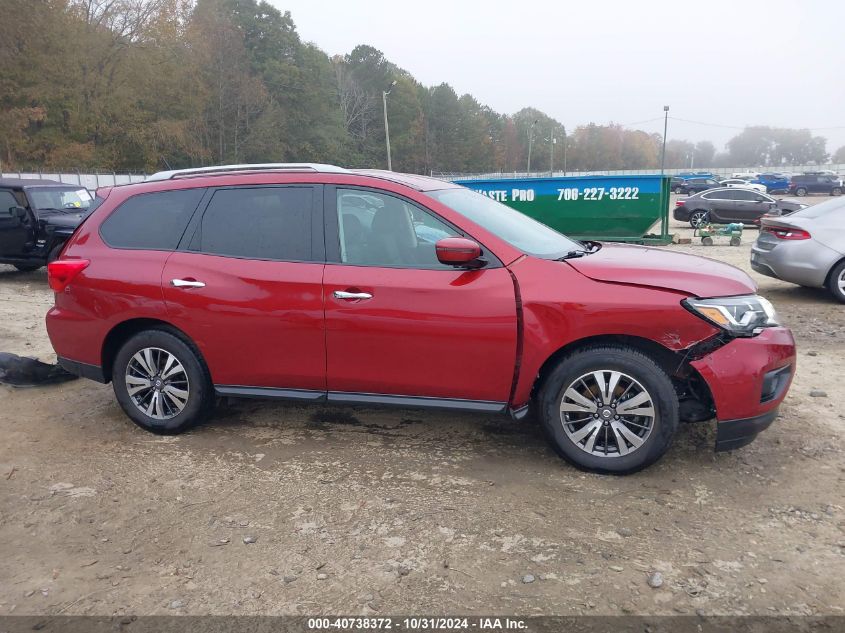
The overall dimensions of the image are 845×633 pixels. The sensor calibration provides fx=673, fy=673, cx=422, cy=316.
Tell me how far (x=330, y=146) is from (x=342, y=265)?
71.3 meters

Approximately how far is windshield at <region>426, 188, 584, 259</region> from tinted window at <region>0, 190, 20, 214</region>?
32.8 feet

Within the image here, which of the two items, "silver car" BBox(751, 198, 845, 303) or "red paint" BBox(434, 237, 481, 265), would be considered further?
"silver car" BBox(751, 198, 845, 303)

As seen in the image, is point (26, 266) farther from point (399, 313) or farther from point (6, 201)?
point (399, 313)

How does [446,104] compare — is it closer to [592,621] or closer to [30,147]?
[30,147]

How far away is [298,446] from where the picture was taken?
4500 millimetres

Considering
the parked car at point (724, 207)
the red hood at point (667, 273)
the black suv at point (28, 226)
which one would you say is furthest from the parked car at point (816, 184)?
the red hood at point (667, 273)

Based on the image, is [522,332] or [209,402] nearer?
[522,332]

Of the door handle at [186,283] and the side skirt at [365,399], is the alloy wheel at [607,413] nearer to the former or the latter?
the side skirt at [365,399]

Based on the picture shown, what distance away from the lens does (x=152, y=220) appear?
4.75 metres

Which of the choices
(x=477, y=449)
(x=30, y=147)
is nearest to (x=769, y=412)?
(x=477, y=449)

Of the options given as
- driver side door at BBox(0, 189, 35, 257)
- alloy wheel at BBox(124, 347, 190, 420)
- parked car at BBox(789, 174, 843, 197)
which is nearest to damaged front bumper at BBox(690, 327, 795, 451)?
alloy wheel at BBox(124, 347, 190, 420)

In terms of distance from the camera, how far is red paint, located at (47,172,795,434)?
3.76 m

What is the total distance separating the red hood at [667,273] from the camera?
381 cm

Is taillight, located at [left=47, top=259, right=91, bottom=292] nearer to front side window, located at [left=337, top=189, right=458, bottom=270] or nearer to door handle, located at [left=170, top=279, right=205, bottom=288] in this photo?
door handle, located at [left=170, top=279, right=205, bottom=288]
